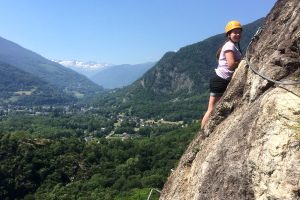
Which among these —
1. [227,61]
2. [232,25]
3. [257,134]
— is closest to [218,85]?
[227,61]

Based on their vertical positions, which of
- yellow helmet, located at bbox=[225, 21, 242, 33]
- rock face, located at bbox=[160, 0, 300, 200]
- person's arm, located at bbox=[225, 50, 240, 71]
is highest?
yellow helmet, located at bbox=[225, 21, 242, 33]

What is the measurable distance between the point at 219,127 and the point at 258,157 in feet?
10.7

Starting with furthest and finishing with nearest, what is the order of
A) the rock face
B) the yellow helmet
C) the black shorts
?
1. the black shorts
2. the yellow helmet
3. the rock face

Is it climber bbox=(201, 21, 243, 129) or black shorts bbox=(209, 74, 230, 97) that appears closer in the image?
climber bbox=(201, 21, 243, 129)

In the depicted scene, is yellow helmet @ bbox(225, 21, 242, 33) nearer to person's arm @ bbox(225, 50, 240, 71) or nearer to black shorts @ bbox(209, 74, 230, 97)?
person's arm @ bbox(225, 50, 240, 71)

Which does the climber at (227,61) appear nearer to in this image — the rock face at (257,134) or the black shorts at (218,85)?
the black shorts at (218,85)

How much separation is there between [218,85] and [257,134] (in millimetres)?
4470

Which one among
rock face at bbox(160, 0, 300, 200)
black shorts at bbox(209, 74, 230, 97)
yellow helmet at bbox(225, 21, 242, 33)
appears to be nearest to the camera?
rock face at bbox(160, 0, 300, 200)

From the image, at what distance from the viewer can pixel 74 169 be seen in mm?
116000

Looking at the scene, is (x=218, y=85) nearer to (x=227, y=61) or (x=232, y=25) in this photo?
(x=227, y=61)

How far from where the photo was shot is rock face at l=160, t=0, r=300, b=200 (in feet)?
24.8

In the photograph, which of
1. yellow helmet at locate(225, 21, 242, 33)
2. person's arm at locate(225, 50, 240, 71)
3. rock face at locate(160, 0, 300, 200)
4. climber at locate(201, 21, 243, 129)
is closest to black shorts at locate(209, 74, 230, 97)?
climber at locate(201, 21, 243, 129)

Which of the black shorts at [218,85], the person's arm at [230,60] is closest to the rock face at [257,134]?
the person's arm at [230,60]

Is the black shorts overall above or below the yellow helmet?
below
